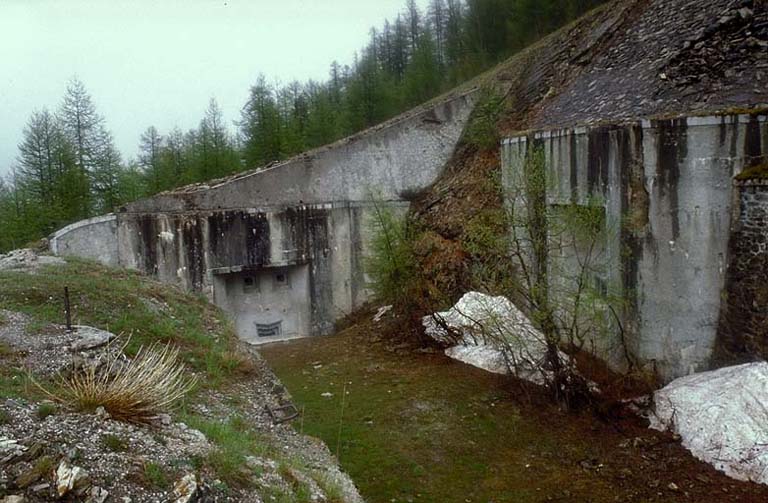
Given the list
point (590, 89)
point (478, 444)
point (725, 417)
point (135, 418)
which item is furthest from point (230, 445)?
point (590, 89)

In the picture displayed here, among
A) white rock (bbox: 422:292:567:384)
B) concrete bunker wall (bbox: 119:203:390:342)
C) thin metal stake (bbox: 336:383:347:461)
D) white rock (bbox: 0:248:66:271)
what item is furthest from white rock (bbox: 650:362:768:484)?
white rock (bbox: 0:248:66:271)

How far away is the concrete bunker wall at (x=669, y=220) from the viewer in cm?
733

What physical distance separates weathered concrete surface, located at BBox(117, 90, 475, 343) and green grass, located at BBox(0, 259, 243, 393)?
112 inches

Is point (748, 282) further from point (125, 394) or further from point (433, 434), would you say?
point (125, 394)

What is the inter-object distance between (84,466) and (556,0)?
2067cm

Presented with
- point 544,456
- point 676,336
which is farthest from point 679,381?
point 544,456

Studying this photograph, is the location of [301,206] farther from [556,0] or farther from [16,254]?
[556,0]

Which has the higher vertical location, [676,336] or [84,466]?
[84,466]

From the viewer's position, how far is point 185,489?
3.45 meters

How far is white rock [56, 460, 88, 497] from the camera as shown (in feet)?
10.0

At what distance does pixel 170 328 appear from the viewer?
701 cm

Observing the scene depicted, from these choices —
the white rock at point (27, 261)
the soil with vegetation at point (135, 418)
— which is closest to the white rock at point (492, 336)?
the soil with vegetation at point (135, 418)

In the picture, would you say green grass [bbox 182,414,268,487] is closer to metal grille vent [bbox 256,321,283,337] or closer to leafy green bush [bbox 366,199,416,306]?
leafy green bush [bbox 366,199,416,306]

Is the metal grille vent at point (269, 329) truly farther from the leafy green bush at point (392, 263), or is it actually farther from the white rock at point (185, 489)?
the white rock at point (185, 489)
